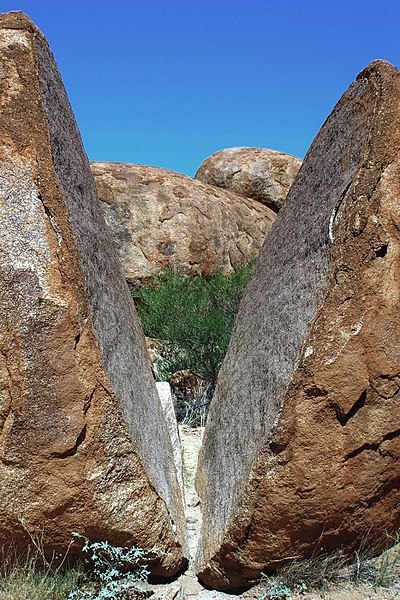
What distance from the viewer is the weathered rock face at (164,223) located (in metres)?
8.48

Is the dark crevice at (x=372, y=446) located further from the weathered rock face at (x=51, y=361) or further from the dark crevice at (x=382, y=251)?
the weathered rock face at (x=51, y=361)

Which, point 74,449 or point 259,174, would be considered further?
point 259,174

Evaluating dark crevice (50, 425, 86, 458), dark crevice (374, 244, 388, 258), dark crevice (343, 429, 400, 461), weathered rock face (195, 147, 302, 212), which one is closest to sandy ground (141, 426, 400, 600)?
dark crevice (343, 429, 400, 461)

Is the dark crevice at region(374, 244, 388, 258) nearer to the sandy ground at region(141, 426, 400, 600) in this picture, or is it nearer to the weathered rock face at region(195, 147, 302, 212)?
the sandy ground at region(141, 426, 400, 600)

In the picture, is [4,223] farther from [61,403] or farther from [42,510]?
[42,510]

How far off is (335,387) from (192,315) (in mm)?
4587

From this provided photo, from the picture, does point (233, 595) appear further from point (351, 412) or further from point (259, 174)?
point (259, 174)

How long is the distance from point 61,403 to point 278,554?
42.0 inches

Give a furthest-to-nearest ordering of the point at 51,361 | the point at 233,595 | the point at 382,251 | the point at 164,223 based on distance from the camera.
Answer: the point at 164,223, the point at 233,595, the point at 382,251, the point at 51,361

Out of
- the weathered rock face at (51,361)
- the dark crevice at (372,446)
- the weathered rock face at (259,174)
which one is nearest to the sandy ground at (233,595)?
the weathered rock face at (51,361)

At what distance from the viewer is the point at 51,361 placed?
2.46 m

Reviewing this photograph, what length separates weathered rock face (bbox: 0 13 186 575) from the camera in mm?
2445

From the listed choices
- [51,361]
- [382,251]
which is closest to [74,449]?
[51,361]

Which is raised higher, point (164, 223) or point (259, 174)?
point (259, 174)
